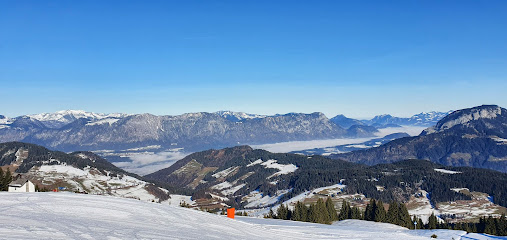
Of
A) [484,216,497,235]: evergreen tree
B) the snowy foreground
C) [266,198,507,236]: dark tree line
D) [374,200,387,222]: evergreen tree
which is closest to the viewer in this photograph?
the snowy foreground

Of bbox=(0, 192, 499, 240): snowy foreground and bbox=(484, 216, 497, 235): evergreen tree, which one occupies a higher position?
bbox=(0, 192, 499, 240): snowy foreground

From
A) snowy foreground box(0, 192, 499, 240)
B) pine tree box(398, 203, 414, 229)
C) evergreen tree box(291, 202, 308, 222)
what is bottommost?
pine tree box(398, 203, 414, 229)

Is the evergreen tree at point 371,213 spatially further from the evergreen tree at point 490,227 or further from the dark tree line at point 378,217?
the evergreen tree at point 490,227

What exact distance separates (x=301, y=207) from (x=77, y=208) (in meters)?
103

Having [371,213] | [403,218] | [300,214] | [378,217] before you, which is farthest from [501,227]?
[300,214]

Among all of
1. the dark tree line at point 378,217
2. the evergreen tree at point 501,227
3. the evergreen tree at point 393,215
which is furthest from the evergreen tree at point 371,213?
the evergreen tree at point 501,227

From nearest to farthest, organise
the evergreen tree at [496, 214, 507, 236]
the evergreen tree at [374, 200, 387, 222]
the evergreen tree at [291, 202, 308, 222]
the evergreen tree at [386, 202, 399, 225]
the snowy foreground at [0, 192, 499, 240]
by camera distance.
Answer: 1. the snowy foreground at [0, 192, 499, 240]
2. the evergreen tree at [496, 214, 507, 236]
3. the evergreen tree at [291, 202, 308, 222]
4. the evergreen tree at [386, 202, 399, 225]
5. the evergreen tree at [374, 200, 387, 222]

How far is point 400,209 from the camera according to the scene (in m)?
139

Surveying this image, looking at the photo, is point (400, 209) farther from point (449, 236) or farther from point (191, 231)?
point (191, 231)

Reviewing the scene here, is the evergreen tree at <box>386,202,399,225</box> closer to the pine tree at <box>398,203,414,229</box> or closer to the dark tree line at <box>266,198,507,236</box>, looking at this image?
the dark tree line at <box>266,198,507,236</box>

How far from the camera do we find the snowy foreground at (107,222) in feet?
77.9

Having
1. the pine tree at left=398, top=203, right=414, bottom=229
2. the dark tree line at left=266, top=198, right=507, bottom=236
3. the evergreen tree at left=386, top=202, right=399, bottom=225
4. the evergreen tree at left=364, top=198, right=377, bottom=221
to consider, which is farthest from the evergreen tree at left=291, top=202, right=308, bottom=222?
the pine tree at left=398, top=203, right=414, bottom=229

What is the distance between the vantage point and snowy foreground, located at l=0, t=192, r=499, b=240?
935 inches

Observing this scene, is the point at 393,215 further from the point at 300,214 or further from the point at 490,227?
the point at 300,214
